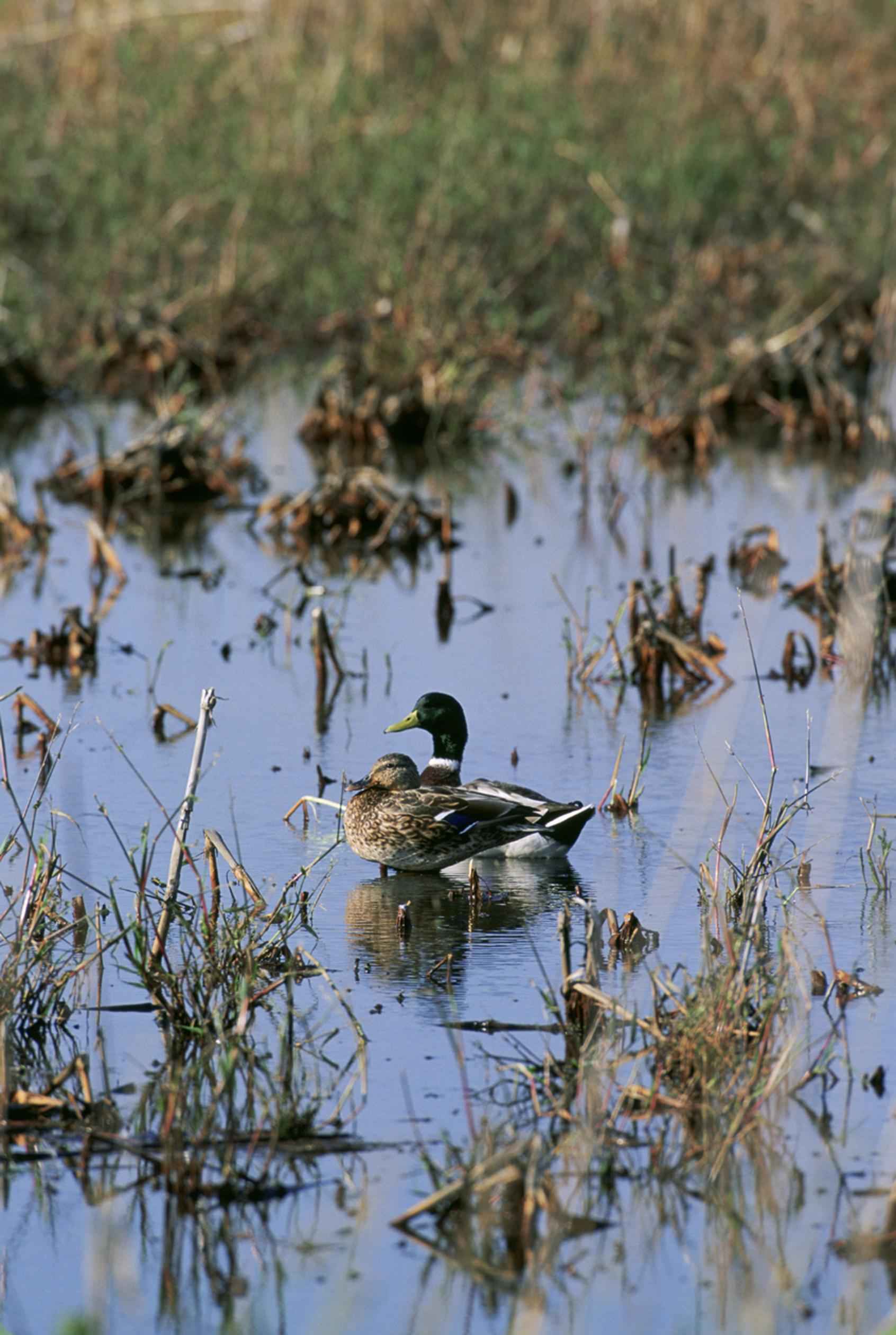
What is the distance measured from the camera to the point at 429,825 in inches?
250

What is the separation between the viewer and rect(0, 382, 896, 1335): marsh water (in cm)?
400

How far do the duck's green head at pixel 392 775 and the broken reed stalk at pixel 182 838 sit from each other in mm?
1515

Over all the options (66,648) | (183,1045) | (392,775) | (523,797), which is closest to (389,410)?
(66,648)

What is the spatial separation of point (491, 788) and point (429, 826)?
286 millimetres

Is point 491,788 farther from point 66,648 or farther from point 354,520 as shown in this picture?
point 354,520

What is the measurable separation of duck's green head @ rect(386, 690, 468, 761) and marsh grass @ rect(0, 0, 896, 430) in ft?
23.5

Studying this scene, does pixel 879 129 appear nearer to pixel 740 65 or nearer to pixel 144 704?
pixel 740 65

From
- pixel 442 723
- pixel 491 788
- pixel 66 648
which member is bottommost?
pixel 491 788

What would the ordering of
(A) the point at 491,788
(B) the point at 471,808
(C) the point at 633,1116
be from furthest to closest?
1. (A) the point at 491,788
2. (B) the point at 471,808
3. (C) the point at 633,1116

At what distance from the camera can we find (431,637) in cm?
931

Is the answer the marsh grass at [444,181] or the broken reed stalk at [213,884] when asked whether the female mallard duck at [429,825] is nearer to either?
the broken reed stalk at [213,884]

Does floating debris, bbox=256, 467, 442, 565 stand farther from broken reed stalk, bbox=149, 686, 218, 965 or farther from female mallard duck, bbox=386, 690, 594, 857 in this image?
broken reed stalk, bbox=149, 686, 218, 965

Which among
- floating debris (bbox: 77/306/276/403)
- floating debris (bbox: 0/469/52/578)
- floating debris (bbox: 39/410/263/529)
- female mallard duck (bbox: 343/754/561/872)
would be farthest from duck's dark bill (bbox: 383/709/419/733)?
floating debris (bbox: 77/306/276/403)

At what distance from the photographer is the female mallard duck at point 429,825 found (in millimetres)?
6363
